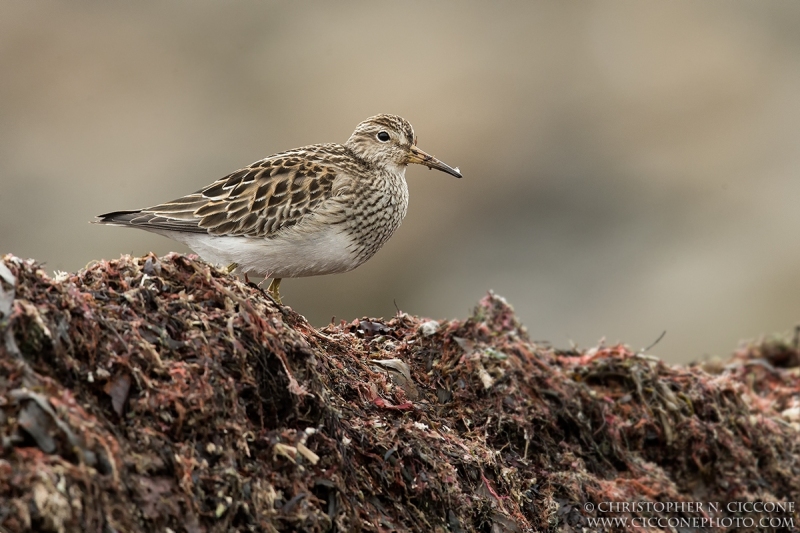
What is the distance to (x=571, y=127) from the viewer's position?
26.1 metres

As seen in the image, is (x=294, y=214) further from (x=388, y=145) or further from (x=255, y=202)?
(x=388, y=145)

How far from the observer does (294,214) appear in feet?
27.1

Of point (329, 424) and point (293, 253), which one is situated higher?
point (293, 253)

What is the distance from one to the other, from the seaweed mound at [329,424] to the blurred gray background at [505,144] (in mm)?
9982

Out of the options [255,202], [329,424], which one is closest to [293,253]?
[255,202]

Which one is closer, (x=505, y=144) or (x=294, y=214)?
(x=294, y=214)

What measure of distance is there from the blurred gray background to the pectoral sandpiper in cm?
981

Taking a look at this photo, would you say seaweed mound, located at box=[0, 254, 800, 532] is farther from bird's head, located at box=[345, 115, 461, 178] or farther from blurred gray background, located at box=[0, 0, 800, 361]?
blurred gray background, located at box=[0, 0, 800, 361]

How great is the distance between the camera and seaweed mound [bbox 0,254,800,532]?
4004mm

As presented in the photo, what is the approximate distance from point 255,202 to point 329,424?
12.5 ft

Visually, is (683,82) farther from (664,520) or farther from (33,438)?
(33,438)

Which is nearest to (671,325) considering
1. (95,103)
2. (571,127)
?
(571,127)

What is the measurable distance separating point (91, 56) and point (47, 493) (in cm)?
2610

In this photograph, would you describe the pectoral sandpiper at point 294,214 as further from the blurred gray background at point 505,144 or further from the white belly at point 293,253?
the blurred gray background at point 505,144
